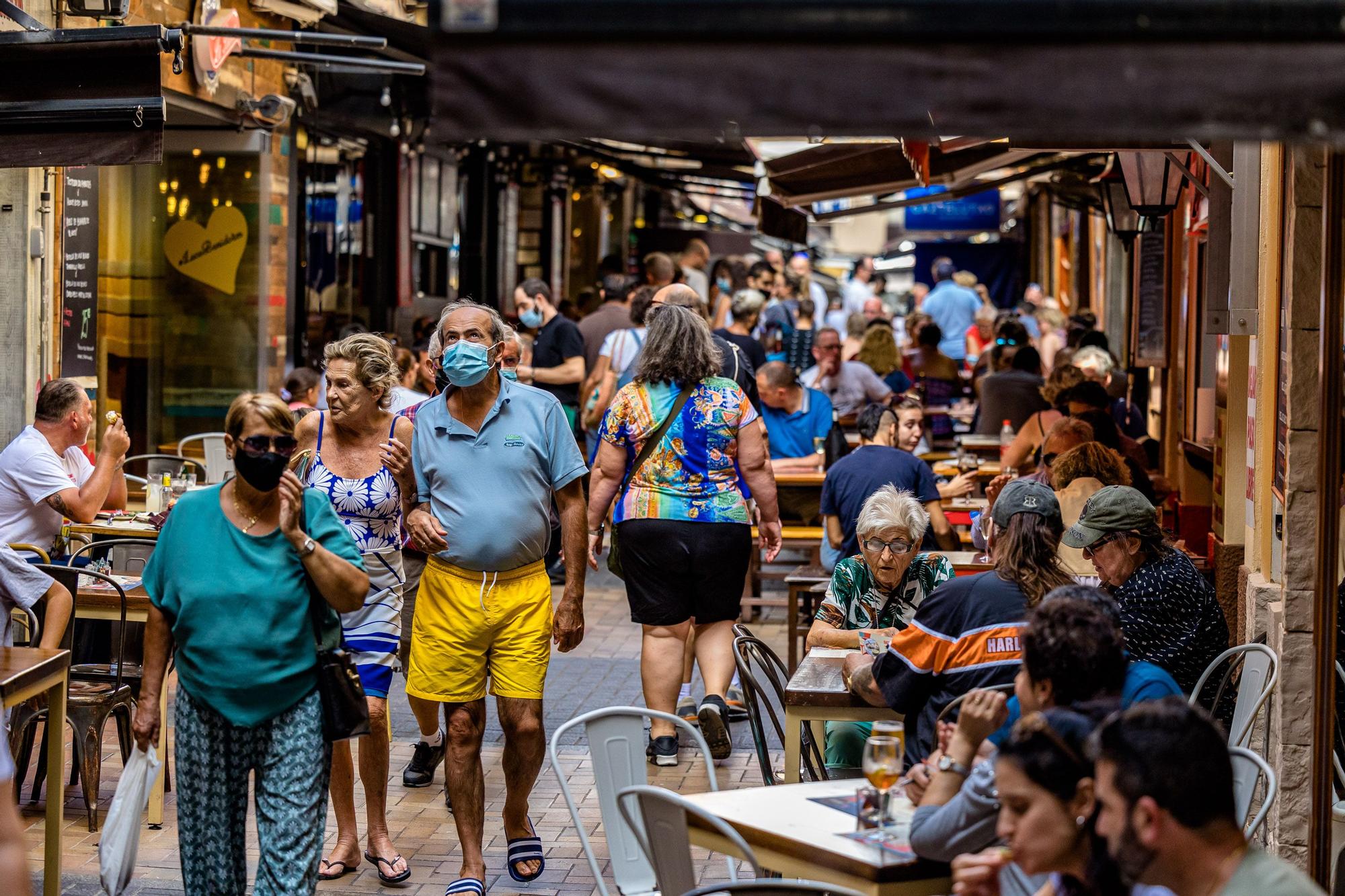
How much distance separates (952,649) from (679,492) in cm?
274

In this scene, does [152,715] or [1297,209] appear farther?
[1297,209]

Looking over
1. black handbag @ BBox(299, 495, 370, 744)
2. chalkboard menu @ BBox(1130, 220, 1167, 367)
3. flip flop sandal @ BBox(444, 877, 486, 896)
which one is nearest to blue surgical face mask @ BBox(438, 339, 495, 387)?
→ black handbag @ BBox(299, 495, 370, 744)

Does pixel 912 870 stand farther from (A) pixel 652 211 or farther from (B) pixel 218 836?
(A) pixel 652 211

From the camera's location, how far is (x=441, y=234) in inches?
685

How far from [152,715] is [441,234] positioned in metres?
13.2

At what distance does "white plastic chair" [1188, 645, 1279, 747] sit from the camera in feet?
16.6

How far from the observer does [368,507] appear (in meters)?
6.03

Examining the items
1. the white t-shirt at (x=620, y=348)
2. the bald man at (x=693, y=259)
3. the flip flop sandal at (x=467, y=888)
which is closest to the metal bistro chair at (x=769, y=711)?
the flip flop sandal at (x=467, y=888)

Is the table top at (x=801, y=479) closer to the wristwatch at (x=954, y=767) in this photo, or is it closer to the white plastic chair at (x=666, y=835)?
the white plastic chair at (x=666, y=835)

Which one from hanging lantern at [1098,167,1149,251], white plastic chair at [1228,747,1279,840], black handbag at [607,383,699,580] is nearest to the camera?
white plastic chair at [1228,747,1279,840]

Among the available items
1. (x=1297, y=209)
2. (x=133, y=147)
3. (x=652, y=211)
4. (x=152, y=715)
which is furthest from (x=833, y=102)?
(x=652, y=211)

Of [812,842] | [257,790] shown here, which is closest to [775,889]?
[812,842]

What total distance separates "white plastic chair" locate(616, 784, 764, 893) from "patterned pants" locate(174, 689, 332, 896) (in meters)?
1.05

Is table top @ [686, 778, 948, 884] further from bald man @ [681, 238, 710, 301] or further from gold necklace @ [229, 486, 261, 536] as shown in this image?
bald man @ [681, 238, 710, 301]
